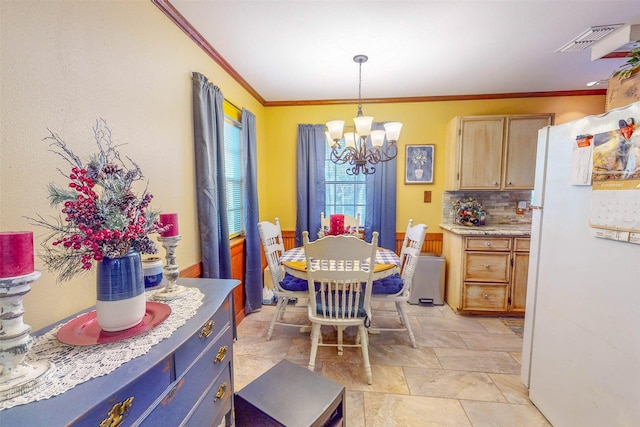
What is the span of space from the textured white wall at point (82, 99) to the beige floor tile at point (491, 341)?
2551 mm

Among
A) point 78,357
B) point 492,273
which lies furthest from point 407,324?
point 78,357

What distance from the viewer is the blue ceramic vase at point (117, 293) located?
0.84 m

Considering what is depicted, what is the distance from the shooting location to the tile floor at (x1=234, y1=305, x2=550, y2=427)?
1637 mm

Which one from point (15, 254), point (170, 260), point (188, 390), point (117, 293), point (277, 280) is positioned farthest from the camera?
point (277, 280)

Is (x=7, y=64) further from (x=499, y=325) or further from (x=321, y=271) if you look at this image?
(x=499, y=325)

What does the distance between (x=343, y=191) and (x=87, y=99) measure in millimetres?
2846

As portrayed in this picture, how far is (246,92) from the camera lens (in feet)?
9.99

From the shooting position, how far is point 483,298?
9.68 feet

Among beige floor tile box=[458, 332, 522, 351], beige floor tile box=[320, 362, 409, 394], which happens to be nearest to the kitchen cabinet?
beige floor tile box=[458, 332, 522, 351]

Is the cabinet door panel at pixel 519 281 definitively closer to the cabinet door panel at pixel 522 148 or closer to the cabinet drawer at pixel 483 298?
the cabinet drawer at pixel 483 298

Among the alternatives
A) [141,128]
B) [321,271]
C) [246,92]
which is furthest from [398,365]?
[246,92]

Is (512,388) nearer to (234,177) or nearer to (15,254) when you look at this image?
(15,254)

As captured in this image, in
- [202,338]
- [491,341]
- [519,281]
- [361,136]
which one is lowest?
[491,341]

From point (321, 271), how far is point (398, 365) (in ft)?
3.40
